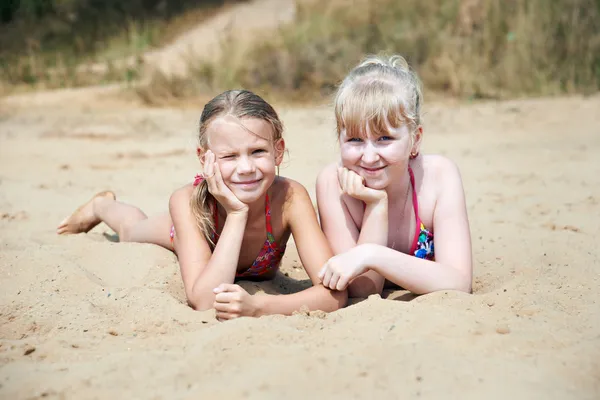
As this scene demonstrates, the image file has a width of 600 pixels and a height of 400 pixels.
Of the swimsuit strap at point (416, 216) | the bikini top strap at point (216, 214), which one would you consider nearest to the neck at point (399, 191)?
the swimsuit strap at point (416, 216)

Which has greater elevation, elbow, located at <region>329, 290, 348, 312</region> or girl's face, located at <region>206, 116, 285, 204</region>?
girl's face, located at <region>206, 116, 285, 204</region>

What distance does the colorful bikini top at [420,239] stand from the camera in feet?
11.8

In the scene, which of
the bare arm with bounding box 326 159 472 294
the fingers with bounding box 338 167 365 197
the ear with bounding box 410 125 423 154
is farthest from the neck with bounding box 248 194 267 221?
the ear with bounding box 410 125 423 154

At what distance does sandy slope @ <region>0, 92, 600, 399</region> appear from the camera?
2.33 m

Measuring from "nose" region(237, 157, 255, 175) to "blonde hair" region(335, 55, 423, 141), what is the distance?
0.43 meters

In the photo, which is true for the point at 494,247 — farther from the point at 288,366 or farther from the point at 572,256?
the point at 288,366

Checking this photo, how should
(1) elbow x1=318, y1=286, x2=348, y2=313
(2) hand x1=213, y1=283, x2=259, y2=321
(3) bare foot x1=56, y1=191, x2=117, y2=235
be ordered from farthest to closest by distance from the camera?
(3) bare foot x1=56, y1=191, x2=117, y2=235
(1) elbow x1=318, y1=286, x2=348, y2=313
(2) hand x1=213, y1=283, x2=259, y2=321

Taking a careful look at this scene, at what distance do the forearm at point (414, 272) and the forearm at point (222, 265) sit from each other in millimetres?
582

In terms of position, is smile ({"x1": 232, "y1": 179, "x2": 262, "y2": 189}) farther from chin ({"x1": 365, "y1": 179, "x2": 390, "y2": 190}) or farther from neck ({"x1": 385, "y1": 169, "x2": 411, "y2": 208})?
neck ({"x1": 385, "y1": 169, "x2": 411, "y2": 208})

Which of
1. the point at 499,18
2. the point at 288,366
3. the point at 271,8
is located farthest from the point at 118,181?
the point at 271,8

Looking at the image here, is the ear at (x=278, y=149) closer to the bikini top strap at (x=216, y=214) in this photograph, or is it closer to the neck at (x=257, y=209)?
the neck at (x=257, y=209)

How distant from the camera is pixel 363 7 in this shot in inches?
433

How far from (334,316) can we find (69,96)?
25.6ft

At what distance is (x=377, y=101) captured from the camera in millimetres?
3258
